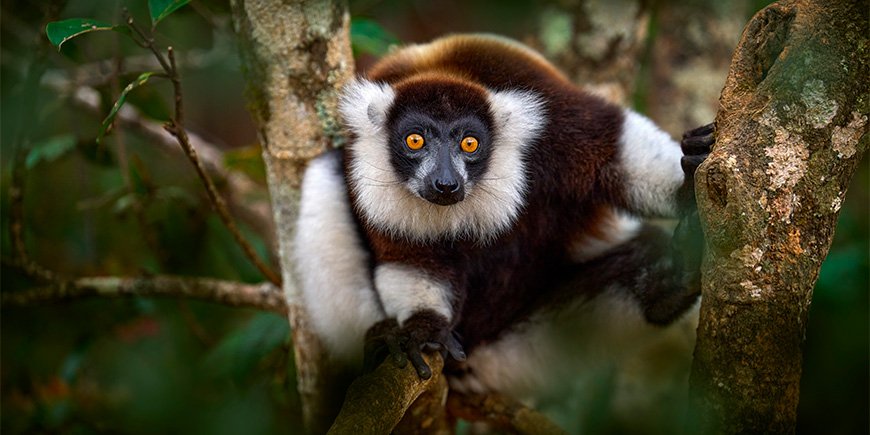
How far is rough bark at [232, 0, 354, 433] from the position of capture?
307cm

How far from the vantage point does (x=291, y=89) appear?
314cm

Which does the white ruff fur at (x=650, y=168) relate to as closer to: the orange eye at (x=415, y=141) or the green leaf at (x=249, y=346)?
the orange eye at (x=415, y=141)

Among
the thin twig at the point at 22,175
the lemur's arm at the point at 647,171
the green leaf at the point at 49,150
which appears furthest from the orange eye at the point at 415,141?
the green leaf at the point at 49,150

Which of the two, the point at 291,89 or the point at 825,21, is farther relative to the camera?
the point at 291,89

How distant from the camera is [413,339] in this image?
A: 2.75 m

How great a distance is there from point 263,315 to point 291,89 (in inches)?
54.3

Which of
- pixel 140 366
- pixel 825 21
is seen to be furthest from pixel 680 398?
pixel 140 366

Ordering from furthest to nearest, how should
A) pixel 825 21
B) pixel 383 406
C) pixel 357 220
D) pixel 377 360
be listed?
pixel 357 220 < pixel 377 360 < pixel 383 406 < pixel 825 21

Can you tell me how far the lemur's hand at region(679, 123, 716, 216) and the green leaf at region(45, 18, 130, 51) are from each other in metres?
2.03

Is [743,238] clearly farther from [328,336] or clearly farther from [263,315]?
[263,315]

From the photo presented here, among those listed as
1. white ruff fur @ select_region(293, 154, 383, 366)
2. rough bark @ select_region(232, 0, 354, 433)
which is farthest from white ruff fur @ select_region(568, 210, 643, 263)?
rough bark @ select_region(232, 0, 354, 433)

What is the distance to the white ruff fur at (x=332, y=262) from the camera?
3229 mm

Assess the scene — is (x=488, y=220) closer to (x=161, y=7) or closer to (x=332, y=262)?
(x=332, y=262)

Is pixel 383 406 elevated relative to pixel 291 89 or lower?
lower
